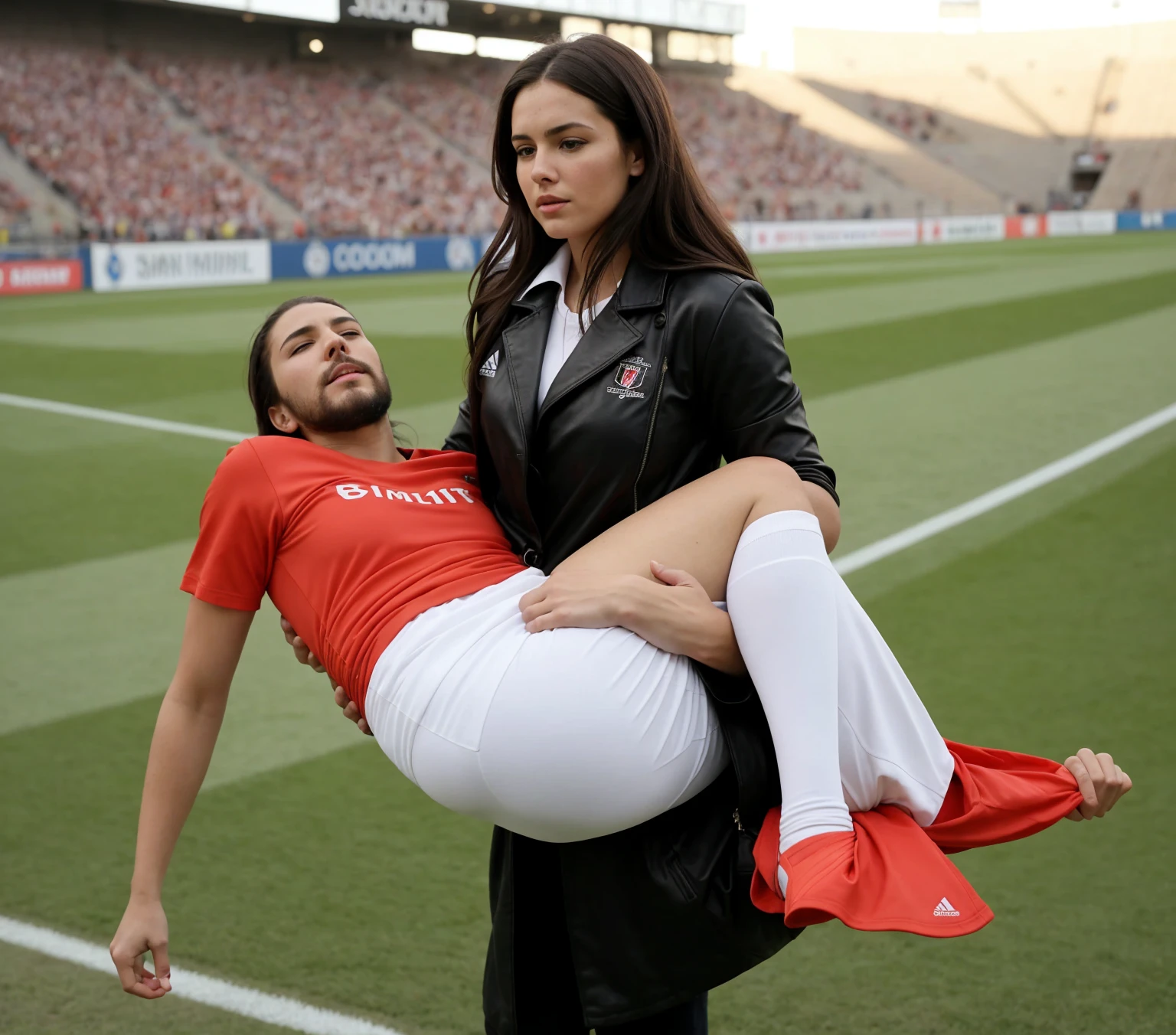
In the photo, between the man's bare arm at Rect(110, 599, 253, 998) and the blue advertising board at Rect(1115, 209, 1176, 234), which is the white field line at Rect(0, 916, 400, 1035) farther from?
the blue advertising board at Rect(1115, 209, 1176, 234)

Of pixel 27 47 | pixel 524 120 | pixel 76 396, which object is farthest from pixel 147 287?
pixel 524 120

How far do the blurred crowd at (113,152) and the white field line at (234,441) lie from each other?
20.6 m

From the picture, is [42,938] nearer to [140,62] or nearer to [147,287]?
[147,287]

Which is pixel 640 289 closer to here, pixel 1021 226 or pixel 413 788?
pixel 413 788

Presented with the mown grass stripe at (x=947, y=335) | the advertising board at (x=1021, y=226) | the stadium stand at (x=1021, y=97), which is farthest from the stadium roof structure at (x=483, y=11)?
the mown grass stripe at (x=947, y=335)

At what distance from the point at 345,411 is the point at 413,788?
2.52 meters

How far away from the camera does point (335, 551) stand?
248cm

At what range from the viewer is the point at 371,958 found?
12.3 feet

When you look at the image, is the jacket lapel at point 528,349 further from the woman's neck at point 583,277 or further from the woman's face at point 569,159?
the woman's face at point 569,159

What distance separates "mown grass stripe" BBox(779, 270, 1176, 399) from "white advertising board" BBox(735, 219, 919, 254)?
18.6m

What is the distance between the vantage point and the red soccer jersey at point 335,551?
94.7 inches

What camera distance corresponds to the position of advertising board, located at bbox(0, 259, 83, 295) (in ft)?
81.8

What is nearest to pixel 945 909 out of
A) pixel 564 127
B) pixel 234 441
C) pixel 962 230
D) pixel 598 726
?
pixel 598 726

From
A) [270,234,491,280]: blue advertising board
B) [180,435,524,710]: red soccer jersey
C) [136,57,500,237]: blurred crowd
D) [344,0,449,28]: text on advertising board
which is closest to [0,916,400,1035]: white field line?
[180,435,524,710]: red soccer jersey
